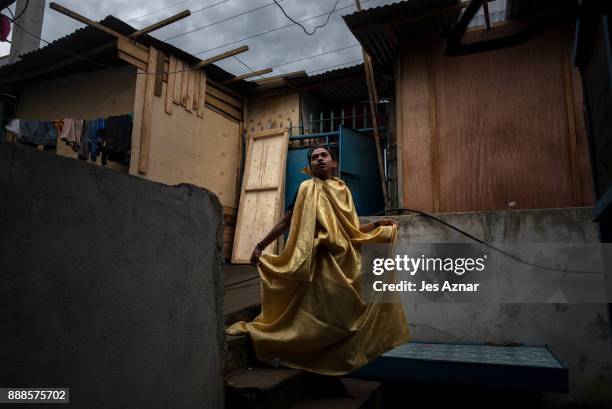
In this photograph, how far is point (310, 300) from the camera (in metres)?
2.67

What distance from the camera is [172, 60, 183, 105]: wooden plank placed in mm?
7343

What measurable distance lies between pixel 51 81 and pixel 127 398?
27.1 feet

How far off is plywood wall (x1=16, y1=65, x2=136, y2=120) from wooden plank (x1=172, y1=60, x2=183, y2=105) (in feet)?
2.26

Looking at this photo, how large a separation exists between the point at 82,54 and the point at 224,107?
2.56m

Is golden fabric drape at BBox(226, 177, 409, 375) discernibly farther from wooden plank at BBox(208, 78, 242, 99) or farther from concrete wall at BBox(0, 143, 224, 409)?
wooden plank at BBox(208, 78, 242, 99)

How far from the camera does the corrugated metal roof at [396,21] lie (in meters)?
5.04

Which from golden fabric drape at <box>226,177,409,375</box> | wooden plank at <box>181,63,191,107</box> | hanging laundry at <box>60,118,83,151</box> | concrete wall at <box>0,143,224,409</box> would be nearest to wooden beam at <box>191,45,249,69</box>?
wooden plank at <box>181,63,191,107</box>

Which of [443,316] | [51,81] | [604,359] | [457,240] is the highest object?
[51,81]

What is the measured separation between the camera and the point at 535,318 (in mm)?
4094

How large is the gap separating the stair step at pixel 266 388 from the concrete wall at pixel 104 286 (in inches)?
3.8

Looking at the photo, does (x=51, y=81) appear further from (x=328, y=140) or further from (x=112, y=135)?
(x=328, y=140)

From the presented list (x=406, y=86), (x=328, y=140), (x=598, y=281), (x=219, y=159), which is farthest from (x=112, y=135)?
(x=598, y=281)

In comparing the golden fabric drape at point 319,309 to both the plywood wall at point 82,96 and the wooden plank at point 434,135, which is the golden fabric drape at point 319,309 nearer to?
the wooden plank at point 434,135

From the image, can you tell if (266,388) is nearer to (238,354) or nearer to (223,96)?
(238,354)
